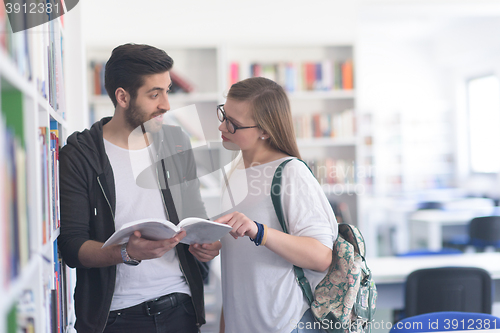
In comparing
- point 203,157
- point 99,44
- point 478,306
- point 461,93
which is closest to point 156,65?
point 203,157

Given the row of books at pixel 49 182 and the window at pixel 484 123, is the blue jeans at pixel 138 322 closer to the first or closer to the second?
the row of books at pixel 49 182

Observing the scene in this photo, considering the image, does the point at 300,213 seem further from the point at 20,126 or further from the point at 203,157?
the point at 20,126

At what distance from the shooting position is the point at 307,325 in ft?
4.04

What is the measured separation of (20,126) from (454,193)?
8234mm

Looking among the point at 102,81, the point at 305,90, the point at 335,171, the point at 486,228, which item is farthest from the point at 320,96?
the point at 102,81

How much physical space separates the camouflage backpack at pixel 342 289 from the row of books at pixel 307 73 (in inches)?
114

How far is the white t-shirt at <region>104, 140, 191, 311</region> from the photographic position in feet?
4.34

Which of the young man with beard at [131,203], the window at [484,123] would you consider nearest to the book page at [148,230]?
the young man with beard at [131,203]

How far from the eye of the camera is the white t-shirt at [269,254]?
1205 millimetres

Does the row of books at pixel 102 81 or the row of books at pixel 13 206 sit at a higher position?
the row of books at pixel 102 81

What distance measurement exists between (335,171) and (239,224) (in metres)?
3.06

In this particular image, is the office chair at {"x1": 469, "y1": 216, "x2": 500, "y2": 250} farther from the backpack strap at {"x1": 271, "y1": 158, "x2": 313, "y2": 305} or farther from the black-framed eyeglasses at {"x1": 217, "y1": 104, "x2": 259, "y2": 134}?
the black-framed eyeglasses at {"x1": 217, "y1": 104, "x2": 259, "y2": 134}

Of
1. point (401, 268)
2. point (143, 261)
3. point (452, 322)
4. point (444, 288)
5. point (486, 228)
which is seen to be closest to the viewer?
point (143, 261)

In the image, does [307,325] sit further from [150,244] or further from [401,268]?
[401,268]
